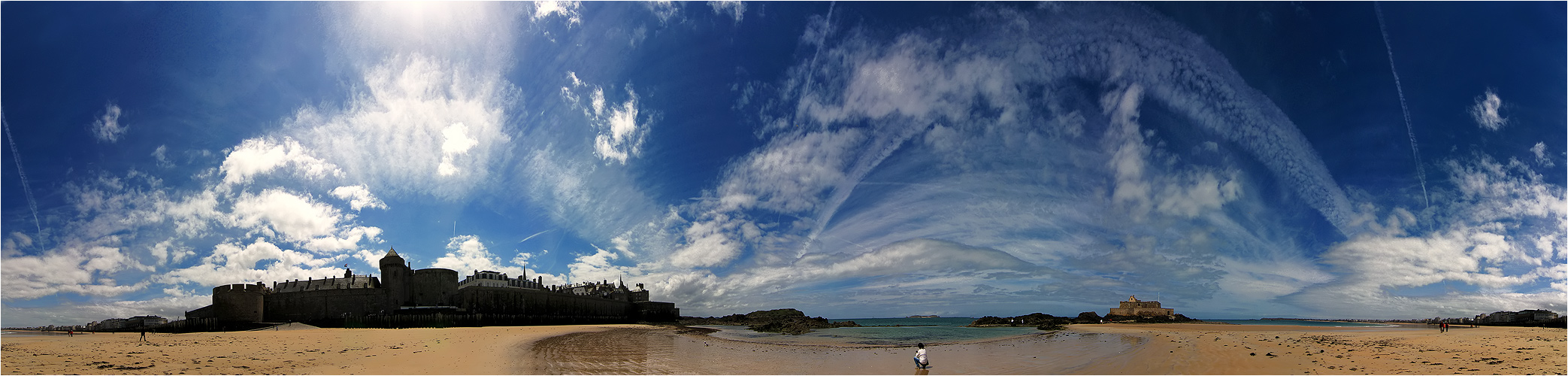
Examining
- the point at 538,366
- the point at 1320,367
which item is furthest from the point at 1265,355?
the point at 538,366

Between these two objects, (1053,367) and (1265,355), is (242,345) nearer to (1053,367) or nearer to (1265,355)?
(1053,367)

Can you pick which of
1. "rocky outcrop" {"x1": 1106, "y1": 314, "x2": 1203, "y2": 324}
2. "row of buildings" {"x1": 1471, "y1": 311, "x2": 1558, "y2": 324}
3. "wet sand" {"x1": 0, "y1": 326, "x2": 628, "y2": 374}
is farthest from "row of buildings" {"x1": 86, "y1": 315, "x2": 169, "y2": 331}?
"row of buildings" {"x1": 1471, "y1": 311, "x2": 1558, "y2": 324}

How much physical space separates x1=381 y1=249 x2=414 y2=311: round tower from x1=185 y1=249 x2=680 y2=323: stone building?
0.06 meters

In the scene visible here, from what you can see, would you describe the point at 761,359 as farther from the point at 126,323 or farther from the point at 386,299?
the point at 126,323

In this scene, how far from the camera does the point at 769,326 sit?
6009cm

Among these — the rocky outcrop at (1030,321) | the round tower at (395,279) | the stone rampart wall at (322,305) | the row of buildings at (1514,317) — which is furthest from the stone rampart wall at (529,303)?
the row of buildings at (1514,317)

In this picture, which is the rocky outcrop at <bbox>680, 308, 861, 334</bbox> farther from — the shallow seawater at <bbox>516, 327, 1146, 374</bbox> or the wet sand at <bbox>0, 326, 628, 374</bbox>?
the wet sand at <bbox>0, 326, 628, 374</bbox>

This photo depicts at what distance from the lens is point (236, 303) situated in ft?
170

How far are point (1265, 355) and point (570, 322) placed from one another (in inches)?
2374

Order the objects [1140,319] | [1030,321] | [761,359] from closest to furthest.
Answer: [761,359] < [1030,321] < [1140,319]

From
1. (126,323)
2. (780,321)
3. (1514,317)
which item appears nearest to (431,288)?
(126,323)

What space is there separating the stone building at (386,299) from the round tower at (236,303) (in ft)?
0.15

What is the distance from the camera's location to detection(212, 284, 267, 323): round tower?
5138 centimetres

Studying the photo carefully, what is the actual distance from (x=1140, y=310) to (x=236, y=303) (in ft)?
353
